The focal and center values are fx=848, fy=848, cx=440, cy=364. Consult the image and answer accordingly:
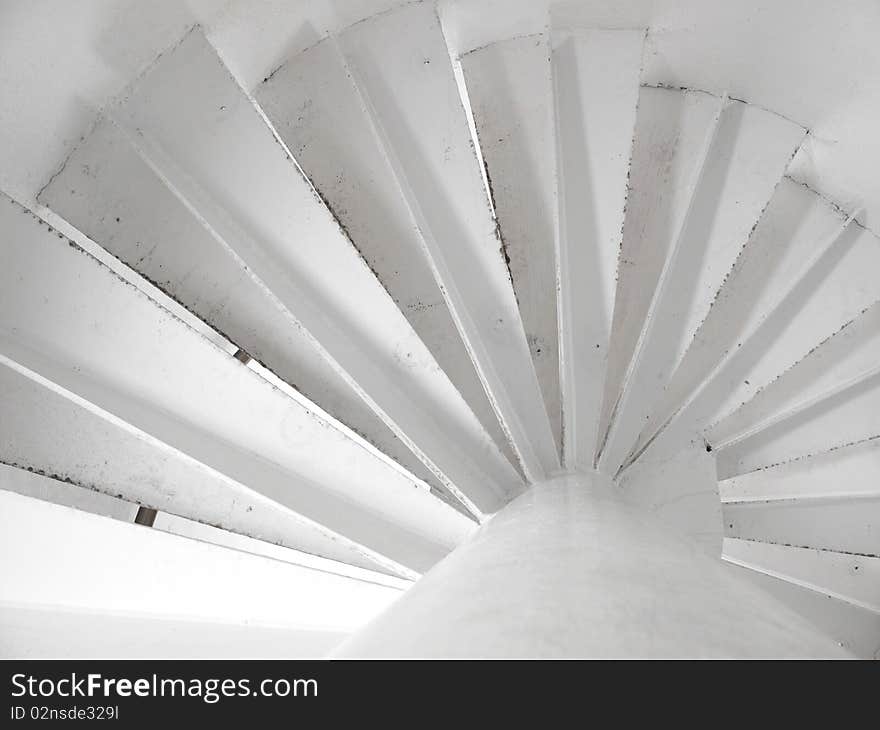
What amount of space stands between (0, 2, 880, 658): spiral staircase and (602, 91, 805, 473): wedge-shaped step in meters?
0.01

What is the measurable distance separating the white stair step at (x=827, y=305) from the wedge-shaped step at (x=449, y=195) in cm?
129

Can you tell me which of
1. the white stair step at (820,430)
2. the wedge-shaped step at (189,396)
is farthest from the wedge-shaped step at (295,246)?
the white stair step at (820,430)

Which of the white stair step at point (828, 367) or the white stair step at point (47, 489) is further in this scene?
the white stair step at point (828, 367)

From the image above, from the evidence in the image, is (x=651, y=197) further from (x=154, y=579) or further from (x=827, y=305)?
(x=154, y=579)

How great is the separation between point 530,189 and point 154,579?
1856mm

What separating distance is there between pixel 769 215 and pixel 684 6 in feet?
3.32

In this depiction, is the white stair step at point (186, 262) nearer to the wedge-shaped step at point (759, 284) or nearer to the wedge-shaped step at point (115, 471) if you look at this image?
the wedge-shaped step at point (115, 471)

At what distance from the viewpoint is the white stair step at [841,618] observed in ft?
14.0

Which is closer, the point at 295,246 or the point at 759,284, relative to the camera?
the point at 295,246

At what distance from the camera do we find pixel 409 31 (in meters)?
2.89

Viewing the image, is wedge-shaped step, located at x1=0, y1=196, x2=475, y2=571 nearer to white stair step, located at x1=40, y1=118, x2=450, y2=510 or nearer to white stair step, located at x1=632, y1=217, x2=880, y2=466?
white stair step, located at x1=40, y1=118, x2=450, y2=510

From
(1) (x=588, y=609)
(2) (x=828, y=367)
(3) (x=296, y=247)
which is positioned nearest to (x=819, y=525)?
(2) (x=828, y=367)

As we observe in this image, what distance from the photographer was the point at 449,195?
2.67 m
